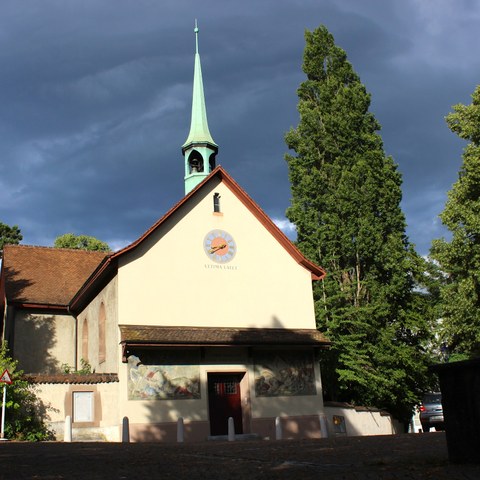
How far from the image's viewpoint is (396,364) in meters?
26.9

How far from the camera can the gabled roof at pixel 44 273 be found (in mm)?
26953

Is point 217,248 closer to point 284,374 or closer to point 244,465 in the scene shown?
point 284,374

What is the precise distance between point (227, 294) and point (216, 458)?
14463 mm

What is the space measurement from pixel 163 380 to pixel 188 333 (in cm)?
185

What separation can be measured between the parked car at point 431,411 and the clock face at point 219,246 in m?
12.3

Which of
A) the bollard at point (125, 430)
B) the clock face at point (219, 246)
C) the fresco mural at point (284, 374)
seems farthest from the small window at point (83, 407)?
the clock face at point (219, 246)

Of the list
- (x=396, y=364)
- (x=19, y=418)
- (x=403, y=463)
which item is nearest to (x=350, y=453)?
(x=403, y=463)

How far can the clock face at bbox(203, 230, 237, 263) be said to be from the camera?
23875 millimetres

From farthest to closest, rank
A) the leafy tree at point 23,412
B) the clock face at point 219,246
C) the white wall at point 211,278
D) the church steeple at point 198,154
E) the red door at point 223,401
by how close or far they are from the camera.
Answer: the church steeple at point 198,154
the clock face at point 219,246
the white wall at point 211,278
the red door at point 223,401
the leafy tree at point 23,412

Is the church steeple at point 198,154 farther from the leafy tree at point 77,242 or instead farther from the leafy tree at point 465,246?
the leafy tree at point 77,242

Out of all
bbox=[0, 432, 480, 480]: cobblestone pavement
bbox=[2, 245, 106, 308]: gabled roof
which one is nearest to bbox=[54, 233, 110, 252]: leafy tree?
bbox=[2, 245, 106, 308]: gabled roof

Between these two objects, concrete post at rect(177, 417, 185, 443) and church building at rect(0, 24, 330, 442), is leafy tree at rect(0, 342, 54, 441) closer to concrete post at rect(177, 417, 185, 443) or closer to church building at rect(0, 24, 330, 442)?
church building at rect(0, 24, 330, 442)

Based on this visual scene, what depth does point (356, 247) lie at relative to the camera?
28406 millimetres

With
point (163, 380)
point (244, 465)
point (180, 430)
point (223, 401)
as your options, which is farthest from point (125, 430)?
point (244, 465)
